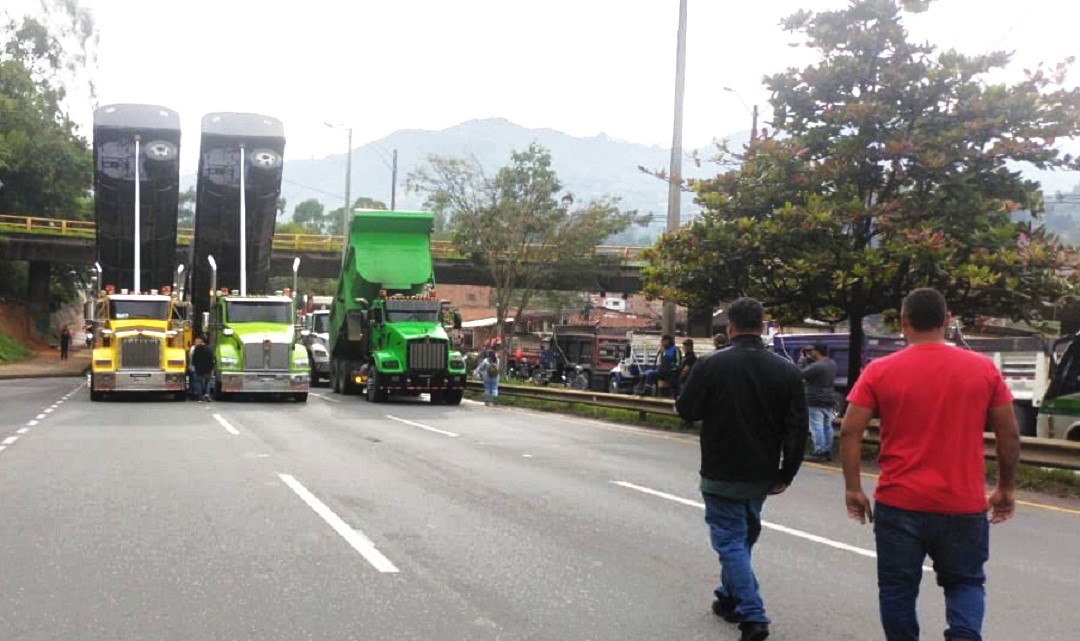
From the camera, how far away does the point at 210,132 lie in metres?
27.4

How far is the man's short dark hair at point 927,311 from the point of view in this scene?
192 inches

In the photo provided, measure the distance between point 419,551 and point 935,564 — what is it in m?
4.31

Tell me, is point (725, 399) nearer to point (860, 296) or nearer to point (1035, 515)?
point (1035, 515)

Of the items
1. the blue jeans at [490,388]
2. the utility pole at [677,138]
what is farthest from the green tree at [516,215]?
the utility pole at [677,138]

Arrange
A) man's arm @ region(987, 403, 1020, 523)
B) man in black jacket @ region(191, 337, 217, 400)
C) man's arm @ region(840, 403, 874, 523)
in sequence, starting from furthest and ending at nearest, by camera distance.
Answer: man in black jacket @ region(191, 337, 217, 400), man's arm @ region(840, 403, 874, 523), man's arm @ region(987, 403, 1020, 523)

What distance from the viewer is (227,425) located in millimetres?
19391

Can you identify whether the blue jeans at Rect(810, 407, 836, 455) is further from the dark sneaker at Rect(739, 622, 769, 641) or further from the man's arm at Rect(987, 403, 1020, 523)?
the man's arm at Rect(987, 403, 1020, 523)

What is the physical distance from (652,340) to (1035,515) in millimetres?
28326

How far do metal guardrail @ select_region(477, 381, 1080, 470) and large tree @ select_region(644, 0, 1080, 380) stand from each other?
8.19 ft

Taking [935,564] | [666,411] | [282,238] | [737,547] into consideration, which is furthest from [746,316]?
[282,238]

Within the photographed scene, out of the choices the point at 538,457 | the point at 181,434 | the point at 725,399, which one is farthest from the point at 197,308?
the point at 725,399

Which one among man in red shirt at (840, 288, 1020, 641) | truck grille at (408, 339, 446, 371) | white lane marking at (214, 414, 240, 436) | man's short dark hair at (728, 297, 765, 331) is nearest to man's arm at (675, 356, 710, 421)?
man's short dark hair at (728, 297, 765, 331)

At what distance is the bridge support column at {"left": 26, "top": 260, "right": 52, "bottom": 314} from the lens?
62531 millimetres

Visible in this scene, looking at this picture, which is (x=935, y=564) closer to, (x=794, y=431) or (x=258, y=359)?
(x=794, y=431)
